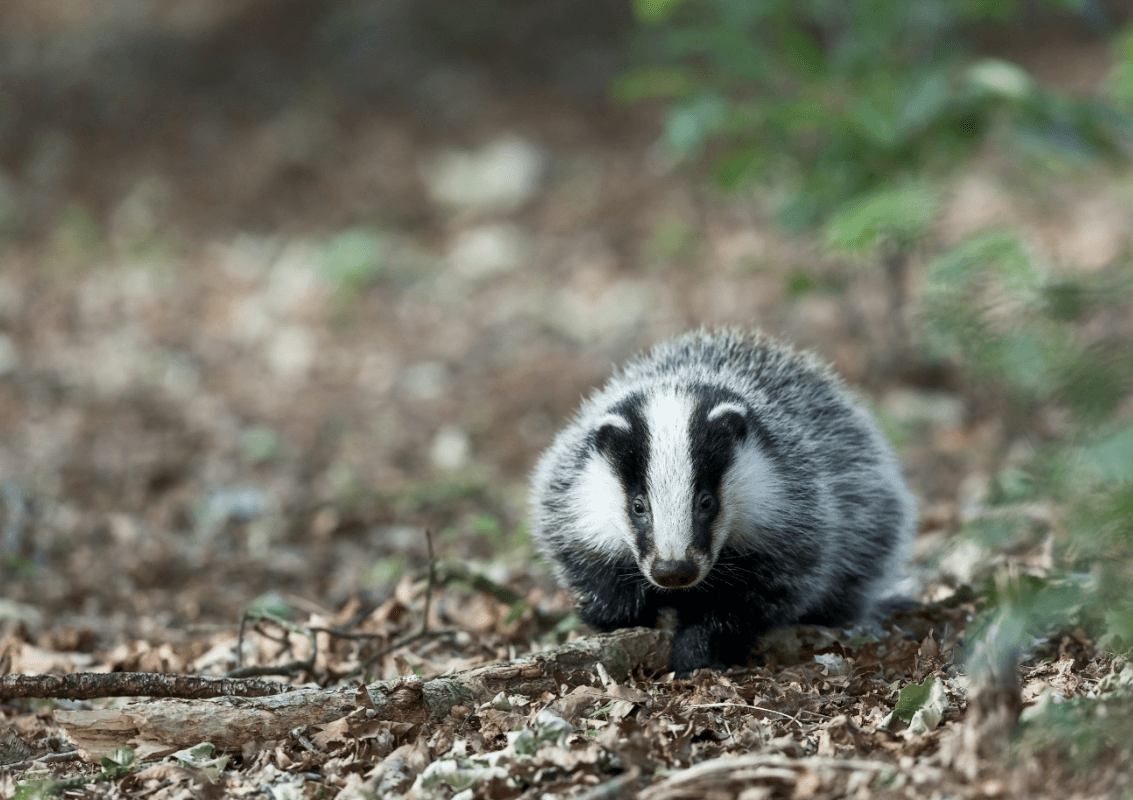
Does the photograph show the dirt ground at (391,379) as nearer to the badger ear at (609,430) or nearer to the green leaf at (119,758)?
the green leaf at (119,758)

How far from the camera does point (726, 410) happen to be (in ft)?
16.2

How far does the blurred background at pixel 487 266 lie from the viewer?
19.2 ft

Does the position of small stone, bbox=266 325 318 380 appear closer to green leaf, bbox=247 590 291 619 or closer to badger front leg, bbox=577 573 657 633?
green leaf, bbox=247 590 291 619

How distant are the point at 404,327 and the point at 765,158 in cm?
515

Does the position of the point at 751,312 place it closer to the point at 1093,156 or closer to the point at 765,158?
the point at 765,158

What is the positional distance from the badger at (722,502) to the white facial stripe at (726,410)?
0.01 meters

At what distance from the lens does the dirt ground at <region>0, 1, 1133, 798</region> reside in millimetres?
4102

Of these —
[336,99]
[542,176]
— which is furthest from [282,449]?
[336,99]

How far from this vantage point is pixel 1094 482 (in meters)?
3.24

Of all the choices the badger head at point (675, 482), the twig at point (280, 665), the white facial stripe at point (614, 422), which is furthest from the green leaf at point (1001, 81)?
the twig at point (280, 665)

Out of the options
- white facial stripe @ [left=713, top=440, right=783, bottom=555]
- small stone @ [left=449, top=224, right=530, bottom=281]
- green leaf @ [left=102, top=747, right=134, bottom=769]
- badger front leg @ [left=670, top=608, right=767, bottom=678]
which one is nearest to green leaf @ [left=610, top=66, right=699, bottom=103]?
white facial stripe @ [left=713, top=440, right=783, bottom=555]

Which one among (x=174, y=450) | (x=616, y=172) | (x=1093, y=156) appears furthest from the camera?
(x=616, y=172)

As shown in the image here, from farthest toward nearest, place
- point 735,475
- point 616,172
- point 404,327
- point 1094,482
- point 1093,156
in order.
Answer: point 616,172 < point 404,327 < point 1093,156 < point 735,475 < point 1094,482

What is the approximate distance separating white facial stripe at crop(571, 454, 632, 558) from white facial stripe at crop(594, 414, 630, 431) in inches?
6.5
